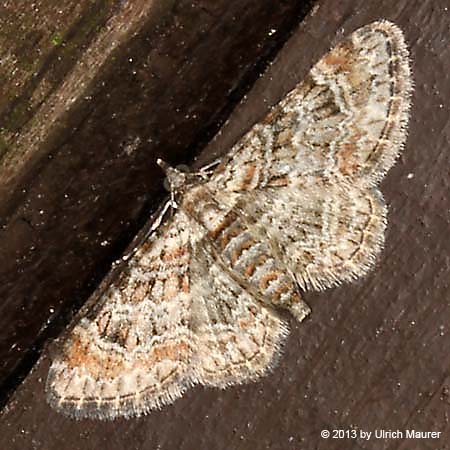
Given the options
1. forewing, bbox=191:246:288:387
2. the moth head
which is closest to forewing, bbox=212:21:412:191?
the moth head

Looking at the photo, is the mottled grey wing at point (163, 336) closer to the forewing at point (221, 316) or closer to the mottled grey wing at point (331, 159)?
the forewing at point (221, 316)

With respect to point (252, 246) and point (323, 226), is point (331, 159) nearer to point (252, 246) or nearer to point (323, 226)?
point (323, 226)

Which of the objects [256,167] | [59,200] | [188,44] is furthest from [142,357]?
[188,44]

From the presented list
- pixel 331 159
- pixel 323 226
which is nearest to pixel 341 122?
pixel 331 159

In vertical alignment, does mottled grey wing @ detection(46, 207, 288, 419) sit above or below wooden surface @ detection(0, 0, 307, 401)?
below

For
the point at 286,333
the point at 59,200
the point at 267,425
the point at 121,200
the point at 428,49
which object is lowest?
the point at 267,425

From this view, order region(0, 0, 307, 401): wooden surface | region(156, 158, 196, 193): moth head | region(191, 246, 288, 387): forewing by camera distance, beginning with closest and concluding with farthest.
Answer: region(0, 0, 307, 401): wooden surface < region(156, 158, 196, 193): moth head < region(191, 246, 288, 387): forewing

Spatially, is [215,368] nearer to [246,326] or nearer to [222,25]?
[246,326]

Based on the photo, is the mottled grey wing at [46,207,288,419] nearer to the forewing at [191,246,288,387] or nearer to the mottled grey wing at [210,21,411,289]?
the forewing at [191,246,288,387]
